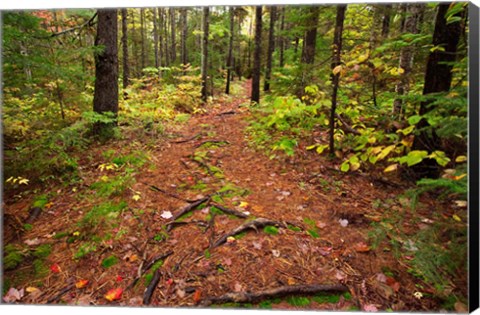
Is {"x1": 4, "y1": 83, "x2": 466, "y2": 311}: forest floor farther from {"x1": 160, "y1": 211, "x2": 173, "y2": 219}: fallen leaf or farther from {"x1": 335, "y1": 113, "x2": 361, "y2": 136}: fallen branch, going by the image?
{"x1": 335, "y1": 113, "x2": 361, "y2": 136}: fallen branch

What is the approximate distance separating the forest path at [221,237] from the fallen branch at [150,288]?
0.04 feet

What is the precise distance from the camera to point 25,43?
316 cm

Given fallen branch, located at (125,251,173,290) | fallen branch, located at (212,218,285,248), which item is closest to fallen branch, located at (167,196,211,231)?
fallen branch, located at (125,251,173,290)

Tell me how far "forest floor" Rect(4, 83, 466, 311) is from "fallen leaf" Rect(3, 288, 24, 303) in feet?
0.06

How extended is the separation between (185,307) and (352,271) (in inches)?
54.5

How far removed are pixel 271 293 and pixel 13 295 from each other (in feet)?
7.14

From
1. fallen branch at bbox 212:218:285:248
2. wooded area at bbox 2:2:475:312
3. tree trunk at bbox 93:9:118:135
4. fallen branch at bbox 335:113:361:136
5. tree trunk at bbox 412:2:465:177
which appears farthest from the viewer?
tree trunk at bbox 93:9:118:135

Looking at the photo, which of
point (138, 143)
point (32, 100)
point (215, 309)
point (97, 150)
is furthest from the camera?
point (138, 143)

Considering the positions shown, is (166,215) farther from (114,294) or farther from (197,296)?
(197,296)

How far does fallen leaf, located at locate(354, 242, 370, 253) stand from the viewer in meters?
2.26

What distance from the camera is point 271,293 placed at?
6.28 feet

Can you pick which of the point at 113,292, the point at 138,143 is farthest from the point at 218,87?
the point at 113,292

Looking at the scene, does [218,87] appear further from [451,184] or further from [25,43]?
[451,184]

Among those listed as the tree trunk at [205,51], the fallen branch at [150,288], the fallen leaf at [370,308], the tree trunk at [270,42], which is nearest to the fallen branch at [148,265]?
the fallen branch at [150,288]
